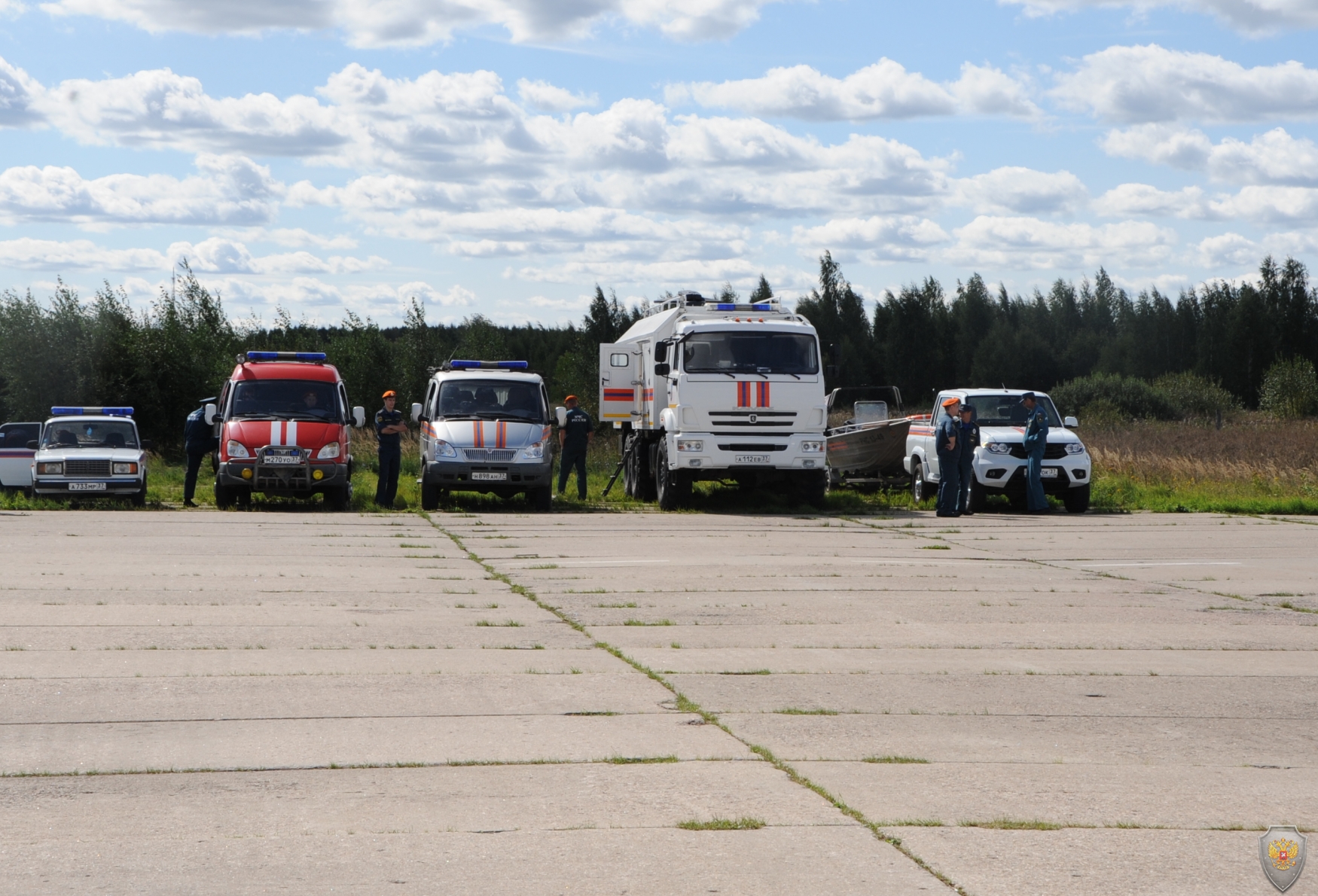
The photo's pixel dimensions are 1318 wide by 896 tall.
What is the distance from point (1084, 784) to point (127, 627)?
688 cm

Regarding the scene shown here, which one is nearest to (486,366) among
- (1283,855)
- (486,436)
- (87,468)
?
(486,436)

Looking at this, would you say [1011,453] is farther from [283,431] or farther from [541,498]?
[283,431]

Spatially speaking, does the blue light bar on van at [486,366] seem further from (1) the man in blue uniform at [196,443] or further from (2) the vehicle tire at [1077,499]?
(2) the vehicle tire at [1077,499]

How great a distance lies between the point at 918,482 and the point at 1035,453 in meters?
3.18

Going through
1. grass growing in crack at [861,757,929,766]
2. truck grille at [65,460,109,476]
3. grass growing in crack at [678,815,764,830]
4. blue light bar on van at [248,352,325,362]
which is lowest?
grass growing in crack at [861,757,929,766]

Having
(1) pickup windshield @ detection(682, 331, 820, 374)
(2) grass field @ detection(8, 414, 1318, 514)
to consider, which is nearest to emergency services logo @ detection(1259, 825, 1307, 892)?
(1) pickup windshield @ detection(682, 331, 820, 374)

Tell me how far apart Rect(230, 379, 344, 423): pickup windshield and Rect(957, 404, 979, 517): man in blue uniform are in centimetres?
1006

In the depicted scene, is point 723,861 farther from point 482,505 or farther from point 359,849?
point 482,505

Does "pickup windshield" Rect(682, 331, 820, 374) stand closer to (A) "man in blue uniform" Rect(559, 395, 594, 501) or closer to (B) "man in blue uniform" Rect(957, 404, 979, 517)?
(B) "man in blue uniform" Rect(957, 404, 979, 517)

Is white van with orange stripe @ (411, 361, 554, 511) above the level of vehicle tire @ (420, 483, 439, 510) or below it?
above

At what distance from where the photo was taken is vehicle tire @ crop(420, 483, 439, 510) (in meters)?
22.9

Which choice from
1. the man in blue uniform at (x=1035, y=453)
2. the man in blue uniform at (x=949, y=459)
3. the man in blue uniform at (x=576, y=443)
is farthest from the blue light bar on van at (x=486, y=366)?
the man in blue uniform at (x=1035, y=453)

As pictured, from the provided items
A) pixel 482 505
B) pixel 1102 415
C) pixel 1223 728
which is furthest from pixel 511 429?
pixel 1102 415

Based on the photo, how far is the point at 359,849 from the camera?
195 inches
